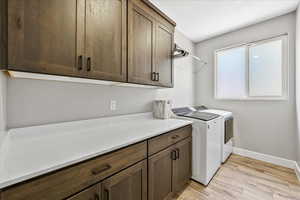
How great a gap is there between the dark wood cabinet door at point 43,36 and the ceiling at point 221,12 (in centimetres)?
144

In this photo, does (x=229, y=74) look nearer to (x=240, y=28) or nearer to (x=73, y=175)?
(x=240, y=28)

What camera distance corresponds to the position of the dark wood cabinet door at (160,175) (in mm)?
1180

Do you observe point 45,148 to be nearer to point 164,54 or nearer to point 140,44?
point 140,44

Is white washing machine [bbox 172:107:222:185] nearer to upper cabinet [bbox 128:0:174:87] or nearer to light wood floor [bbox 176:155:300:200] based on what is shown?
light wood floor [bbox 176:155:300:200]

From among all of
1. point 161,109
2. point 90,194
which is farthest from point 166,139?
point 90,194

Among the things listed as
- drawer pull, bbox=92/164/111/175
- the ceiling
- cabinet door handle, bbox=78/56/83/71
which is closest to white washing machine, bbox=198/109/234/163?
the ceiling

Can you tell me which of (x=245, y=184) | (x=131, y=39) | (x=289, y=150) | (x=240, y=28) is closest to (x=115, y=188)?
(x=131, y=39)

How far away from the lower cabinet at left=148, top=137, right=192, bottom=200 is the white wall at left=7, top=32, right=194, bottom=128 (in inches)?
29.3

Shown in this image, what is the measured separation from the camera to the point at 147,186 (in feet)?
3.72

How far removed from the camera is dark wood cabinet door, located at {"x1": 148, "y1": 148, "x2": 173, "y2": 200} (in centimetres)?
118

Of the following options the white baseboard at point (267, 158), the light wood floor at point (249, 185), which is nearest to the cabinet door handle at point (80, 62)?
the light wood floor at point (249, 185)

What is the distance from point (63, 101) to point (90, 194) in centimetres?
85

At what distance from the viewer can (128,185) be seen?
97 cm

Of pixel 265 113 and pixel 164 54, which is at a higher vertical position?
pixel 164 54
